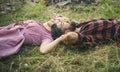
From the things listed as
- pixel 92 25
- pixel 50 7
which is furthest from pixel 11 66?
pixel 50 7

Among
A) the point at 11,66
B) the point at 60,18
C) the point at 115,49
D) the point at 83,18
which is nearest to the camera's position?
the point at 11,66

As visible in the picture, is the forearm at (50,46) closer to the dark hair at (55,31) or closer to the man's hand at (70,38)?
the man's hand at (70,38)

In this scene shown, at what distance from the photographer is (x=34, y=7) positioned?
5.28 meters

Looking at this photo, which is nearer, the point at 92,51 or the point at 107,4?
→ the point at 92,51

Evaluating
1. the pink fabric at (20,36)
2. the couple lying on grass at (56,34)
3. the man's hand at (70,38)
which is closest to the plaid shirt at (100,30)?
the couple lying on grass at (56,34)

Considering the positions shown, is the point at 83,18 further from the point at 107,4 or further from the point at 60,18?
the point at 60,18

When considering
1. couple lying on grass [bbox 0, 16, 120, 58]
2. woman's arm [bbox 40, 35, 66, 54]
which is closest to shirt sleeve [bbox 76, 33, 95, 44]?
couple lying on grass [bbox 0, 16, 120, 58]

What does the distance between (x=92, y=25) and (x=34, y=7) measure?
1.63m

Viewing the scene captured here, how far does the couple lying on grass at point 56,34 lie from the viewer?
3721mm

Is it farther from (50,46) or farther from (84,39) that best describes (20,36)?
(84,39)

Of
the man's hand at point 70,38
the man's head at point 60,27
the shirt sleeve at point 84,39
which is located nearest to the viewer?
the man's hand at point 70,38

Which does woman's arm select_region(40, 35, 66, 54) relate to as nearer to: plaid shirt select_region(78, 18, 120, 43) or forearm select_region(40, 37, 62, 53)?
forearm select_region(40, 37, 62, 53)

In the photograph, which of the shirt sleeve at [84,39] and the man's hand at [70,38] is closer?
the man's hand at [70,38]

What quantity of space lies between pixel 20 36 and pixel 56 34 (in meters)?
0.44
